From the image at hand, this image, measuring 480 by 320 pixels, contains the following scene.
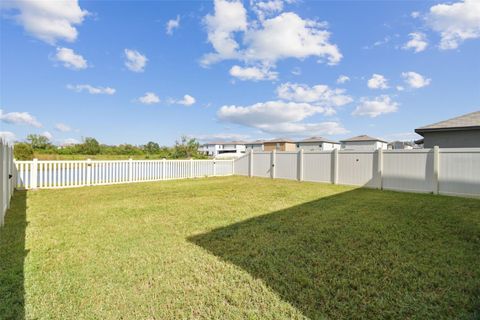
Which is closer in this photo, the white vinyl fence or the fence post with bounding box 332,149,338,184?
the white vinyl fence

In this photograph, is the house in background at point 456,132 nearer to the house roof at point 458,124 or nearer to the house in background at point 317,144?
the house roof at point 458,124

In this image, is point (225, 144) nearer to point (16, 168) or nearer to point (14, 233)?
point (16, 168)

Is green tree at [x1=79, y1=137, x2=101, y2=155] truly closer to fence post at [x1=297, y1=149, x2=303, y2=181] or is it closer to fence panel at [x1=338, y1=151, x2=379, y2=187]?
fence post at [x1=297, y1=149, x2=303, y2=181]

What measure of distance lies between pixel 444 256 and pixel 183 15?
45.6 feet

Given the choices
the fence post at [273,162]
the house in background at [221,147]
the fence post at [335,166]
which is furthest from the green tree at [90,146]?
the house in background at [221,147]

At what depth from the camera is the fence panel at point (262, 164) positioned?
44.8 ft

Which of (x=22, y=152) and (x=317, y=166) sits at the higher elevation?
(x=22, y=152)

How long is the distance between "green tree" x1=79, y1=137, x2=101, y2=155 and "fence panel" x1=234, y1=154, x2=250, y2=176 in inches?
910

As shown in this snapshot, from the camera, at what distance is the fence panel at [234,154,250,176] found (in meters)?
15.0

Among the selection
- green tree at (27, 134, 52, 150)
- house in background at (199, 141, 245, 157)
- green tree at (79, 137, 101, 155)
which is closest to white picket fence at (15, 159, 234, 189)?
green tree at (79, 137, 101, 155)

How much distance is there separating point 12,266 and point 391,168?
10909mm

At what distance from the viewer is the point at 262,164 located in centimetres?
1398

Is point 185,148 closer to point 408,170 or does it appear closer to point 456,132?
point 408,170

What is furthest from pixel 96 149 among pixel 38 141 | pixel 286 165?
pixel 286 165
